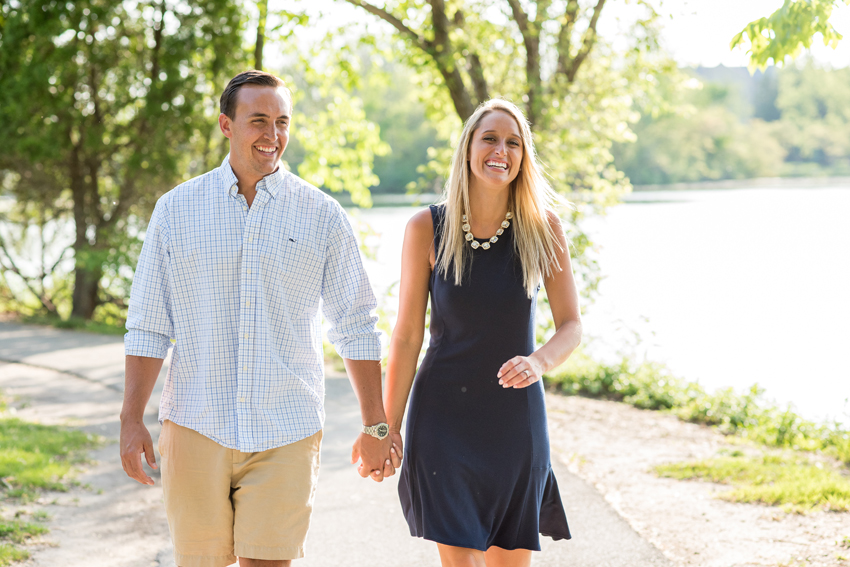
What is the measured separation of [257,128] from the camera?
283 cm

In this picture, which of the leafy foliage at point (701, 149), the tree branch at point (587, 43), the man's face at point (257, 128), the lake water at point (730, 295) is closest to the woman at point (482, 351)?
the man's face at point (257, 128)

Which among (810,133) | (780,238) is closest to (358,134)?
(780,238)

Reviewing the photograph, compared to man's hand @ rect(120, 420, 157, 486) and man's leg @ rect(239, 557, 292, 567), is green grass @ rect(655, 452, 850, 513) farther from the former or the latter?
man's hand @ rect(120, 420, 157, 486)

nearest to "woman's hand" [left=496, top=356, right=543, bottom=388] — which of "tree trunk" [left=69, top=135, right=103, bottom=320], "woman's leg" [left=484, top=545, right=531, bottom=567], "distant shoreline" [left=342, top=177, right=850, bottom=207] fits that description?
"woman's leg" [left=484, top=545, right=531, bottom=567]

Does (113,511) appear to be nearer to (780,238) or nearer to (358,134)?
(358,134)

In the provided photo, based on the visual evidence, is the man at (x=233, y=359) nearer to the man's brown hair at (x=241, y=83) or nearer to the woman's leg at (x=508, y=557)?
the man's brown hair at (x=241, y=83)

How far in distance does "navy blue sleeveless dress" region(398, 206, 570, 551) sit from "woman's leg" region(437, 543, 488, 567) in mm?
41

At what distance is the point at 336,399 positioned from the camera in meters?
7.73

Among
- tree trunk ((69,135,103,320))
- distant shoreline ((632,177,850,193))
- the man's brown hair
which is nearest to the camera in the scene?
the man's brown hair

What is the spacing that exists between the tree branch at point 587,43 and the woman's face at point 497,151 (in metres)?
6.88

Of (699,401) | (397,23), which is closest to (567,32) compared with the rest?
(397,23)

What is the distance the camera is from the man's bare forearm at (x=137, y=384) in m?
2.65

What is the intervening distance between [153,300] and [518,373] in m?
1.25

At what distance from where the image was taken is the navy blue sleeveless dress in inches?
115
